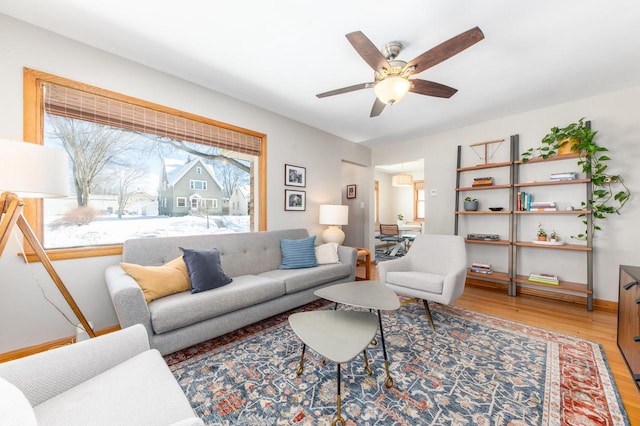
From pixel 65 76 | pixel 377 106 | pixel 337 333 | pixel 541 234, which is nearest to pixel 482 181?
pixel 541 234

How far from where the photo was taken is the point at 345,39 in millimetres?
2053

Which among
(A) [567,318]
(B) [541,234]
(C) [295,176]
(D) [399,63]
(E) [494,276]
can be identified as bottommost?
(A) [567,318]

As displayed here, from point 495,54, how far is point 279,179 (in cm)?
272

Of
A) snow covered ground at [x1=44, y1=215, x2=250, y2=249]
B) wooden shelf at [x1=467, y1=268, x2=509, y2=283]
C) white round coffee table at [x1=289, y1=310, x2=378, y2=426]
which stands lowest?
wooden shelf at [x1=467, y1=268, x2=509, y2=283]

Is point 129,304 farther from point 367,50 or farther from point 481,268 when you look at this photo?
point 481,268

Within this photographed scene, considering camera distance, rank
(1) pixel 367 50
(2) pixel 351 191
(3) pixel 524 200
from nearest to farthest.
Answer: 1. (1) pixel 367 50
2. (3) pixel 524 200
3. (2) pixel 351 191

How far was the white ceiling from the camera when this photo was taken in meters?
1.74

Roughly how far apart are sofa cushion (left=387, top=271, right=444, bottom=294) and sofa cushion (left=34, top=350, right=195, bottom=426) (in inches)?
85.6

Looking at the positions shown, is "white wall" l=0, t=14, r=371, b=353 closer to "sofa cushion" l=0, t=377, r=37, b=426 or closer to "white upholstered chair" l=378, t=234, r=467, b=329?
"sofa cushion" l=0, t=377, r=37, b=426

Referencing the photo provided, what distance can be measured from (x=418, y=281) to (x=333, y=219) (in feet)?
Result: 5.60

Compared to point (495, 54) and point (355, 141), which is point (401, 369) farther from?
point (355, 141)

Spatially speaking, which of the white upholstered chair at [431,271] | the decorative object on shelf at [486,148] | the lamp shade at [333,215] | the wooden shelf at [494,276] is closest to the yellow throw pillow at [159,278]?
the white upholstered chair at [431,271]

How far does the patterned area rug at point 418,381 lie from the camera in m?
1.35

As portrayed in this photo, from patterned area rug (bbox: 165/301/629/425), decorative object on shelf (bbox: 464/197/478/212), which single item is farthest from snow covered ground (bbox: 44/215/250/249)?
decorative object on shelf (bbox: 464/197/478/212)
